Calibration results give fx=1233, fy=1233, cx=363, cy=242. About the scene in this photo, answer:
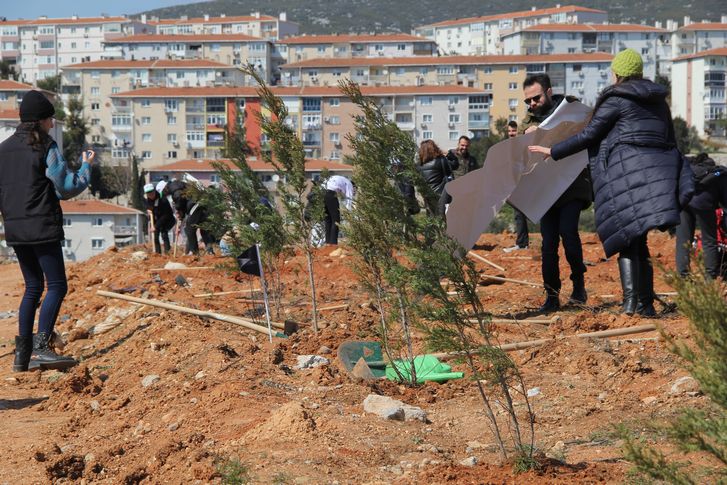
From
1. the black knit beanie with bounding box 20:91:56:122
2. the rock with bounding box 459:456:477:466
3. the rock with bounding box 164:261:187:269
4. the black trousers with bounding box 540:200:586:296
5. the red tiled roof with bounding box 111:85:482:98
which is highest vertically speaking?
the red tiled roof with bounding box 111:85:482:98

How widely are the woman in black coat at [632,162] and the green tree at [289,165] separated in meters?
2.18

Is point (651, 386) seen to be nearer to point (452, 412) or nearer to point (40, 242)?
point (452, 412)

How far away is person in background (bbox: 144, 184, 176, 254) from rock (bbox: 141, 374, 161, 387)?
10.4 meters

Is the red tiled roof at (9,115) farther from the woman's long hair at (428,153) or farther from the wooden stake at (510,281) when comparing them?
the wooden stake at (510,281)

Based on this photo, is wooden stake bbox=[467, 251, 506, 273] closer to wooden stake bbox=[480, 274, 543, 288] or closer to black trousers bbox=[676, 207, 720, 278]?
wooden stake bbox=[480, 274, 543, 288]

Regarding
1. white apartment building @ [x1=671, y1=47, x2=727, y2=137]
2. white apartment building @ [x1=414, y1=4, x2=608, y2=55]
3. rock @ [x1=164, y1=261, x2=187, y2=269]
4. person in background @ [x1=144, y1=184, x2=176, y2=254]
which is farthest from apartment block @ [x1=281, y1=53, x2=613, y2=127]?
rock @ [x1=164, y1=261, x2=187, y2=269]

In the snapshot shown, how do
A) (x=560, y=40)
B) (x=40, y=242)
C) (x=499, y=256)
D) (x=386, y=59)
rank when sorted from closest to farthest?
(x=40, y=242) → (x=499, y=256) → (x=386, y=59) → (x=560, y=40)

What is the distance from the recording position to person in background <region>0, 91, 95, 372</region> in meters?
8.74

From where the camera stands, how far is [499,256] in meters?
14.7

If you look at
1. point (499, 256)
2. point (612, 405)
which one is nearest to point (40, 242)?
point (612, 405)

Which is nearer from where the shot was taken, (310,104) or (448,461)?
(448,461)

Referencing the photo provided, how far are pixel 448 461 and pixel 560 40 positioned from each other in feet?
482

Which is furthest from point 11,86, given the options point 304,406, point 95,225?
point 304,406

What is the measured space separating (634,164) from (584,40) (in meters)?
146
